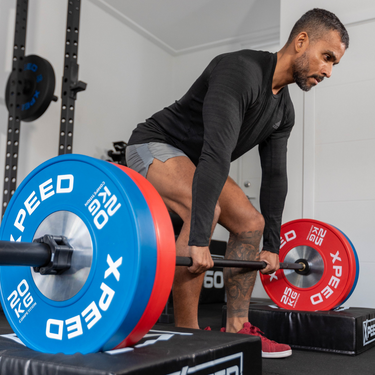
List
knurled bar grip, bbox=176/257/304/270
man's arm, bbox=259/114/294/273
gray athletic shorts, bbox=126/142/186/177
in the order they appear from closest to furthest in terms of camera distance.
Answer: knurled bar grip, bbox=176/257/304/270 → gray athletic shorts, bbox=126/142/186/177 → man's arm, bbox=259/114/294/273

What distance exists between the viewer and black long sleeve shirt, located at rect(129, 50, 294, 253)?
1196 millimetres

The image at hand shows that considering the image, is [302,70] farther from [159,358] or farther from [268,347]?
[159,358]

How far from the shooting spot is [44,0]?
3312mm

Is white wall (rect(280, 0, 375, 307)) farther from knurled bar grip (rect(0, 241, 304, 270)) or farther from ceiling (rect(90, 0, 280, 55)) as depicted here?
knurled bar grip (rect(0, 241, 304, 270))

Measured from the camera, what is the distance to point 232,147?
1.27m

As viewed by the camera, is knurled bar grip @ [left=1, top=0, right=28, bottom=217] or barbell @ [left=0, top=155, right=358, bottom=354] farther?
knurled bar grip @ [left=1, top=0, right=28, bottom=217]

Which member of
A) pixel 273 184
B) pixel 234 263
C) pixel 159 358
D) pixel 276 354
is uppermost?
pixel 273 184

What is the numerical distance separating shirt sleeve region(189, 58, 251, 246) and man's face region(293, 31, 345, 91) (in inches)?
10.9

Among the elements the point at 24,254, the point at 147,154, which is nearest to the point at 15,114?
the point at 147,154

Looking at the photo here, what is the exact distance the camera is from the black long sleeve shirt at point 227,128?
47.1 inches

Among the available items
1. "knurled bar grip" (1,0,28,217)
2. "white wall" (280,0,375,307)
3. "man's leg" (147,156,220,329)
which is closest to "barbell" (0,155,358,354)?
"man's leg" (147,156,220,329)

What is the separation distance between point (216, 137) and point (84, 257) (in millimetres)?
546

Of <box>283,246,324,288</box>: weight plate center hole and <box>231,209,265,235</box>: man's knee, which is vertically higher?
<box>231,209,265,235</box>: man's knee

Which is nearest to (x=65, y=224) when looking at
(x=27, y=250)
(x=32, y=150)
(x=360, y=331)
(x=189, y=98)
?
(x=27, y=250)
